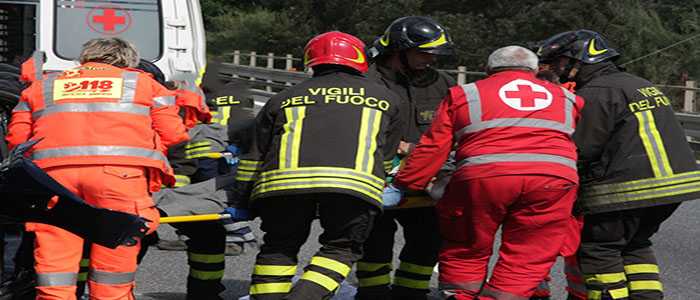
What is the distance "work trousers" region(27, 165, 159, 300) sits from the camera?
4934 mm

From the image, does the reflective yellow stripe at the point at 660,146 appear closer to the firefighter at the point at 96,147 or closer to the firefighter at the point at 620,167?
the firefighter at the point at 620,167

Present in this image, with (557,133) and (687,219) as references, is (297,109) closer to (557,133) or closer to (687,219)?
(557,133)

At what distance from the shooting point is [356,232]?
209 inches

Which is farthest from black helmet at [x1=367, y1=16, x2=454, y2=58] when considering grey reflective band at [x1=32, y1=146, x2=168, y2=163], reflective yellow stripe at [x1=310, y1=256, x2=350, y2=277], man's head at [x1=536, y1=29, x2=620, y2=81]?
grey reflective band at [x1=32, y1=146, x2=168, y2=163]

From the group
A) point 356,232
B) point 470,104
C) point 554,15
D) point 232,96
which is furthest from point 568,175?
point 554,15

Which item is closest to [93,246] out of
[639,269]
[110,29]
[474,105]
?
[474,105]

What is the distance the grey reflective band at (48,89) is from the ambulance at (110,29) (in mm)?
2848

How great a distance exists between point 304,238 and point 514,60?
4.34 feet

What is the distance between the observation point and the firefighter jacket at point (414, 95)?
20.6 ft

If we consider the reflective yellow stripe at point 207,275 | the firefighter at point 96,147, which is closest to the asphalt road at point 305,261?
the reflective yellow stripe at point 207,275

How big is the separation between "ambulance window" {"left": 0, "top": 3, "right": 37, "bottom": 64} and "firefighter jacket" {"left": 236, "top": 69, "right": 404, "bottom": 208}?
3.62 meters

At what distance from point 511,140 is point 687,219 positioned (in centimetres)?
566

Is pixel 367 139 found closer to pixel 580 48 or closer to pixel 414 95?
pixel 414 95

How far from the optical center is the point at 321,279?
523 cm
